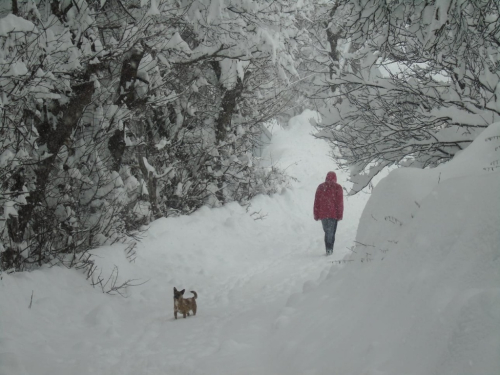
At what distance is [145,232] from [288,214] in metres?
7.16

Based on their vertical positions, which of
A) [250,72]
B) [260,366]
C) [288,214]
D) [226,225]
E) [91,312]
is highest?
[250,72]

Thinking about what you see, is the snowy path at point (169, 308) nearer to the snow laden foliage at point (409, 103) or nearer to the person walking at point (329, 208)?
the person walking at point (329, 208)

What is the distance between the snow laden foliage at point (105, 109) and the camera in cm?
498

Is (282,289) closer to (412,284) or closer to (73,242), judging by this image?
(73,242)

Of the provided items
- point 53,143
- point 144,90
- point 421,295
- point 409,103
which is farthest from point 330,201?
point 421,295

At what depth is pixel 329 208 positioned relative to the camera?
972 centimetres

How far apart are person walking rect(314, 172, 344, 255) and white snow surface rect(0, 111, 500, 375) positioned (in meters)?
1.37

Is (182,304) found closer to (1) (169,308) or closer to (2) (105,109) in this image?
(1) (169,308)

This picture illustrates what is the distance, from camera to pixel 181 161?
35.0 feet

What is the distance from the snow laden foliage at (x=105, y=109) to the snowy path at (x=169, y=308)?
2.20ft

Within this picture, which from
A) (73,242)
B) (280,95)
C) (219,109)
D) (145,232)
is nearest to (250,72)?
(219,109)

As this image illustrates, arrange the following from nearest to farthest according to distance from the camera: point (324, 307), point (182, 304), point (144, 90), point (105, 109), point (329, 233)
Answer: point (324, 307)
point (182, 304)
point (105, 109)
point (144, 90)
point (329, 233)

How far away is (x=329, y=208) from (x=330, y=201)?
0.18 m

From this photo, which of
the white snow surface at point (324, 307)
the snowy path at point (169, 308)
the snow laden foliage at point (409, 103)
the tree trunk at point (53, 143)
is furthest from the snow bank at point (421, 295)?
the tree trunk at point (53, 143)
